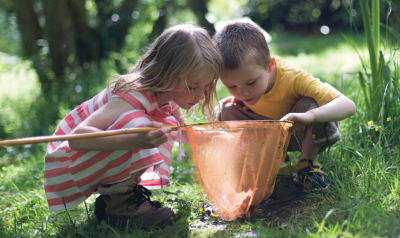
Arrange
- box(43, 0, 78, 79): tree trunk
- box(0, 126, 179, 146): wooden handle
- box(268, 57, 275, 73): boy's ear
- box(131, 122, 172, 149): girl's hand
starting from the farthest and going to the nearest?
box(43, 0, 78, 79): tree trunk
box(268, 57, 275, 73): boy's ear
box(131, 122, 172, 149): girl's hand
box(0, 126, 179, 146): wooden handle

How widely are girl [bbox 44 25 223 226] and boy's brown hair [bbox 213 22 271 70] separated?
0.31ft

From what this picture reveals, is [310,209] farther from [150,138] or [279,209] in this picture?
[150,138]

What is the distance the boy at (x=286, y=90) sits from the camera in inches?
72.5

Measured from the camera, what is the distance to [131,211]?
1.75 meters

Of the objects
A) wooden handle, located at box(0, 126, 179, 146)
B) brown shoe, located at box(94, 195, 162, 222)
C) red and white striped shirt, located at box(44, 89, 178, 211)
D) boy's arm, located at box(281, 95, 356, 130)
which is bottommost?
brown shoe, located at box(94, 195, 162, 222)

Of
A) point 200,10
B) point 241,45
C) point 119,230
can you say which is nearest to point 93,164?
point 119,230

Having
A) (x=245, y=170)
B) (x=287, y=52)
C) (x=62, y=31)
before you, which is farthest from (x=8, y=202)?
(x=287, y=52)

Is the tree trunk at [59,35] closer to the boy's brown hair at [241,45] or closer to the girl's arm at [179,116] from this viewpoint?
the girl's arm at [179,116]

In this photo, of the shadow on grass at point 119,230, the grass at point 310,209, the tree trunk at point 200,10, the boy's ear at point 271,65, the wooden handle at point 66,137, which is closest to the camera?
the wooden handle at point 66,137

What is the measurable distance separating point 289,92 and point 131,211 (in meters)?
1.20

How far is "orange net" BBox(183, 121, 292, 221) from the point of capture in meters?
1.55

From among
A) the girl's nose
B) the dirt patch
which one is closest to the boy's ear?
the girl's nose

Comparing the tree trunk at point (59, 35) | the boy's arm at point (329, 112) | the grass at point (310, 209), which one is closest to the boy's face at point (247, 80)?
the boy's arm at point (329, 112)

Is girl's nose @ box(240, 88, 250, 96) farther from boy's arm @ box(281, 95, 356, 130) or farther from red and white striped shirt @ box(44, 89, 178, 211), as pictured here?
red and white striped shirt @ box(44, 89, 178, 211)
